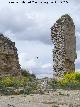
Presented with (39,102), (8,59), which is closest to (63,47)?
(8,59)

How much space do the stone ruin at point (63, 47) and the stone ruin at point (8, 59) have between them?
5.31m

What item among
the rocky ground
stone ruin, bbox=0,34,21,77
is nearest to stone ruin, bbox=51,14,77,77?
stone ruin, bbox=0,34,21,77

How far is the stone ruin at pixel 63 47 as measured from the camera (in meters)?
37.4

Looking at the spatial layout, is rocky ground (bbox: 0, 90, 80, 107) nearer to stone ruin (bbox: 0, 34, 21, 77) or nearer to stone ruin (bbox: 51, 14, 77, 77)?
stone ruin (bbox: 0, 34, 21, 77)

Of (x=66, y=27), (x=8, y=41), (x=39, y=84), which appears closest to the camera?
(x=39, y=84)

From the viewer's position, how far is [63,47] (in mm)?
37531

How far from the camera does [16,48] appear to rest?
105 ft

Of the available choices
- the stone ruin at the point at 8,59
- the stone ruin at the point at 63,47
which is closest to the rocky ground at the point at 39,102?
the stone ruin at the point at 8,59

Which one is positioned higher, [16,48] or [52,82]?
[16,48]

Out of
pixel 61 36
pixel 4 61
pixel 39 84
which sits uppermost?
pixel 61 36

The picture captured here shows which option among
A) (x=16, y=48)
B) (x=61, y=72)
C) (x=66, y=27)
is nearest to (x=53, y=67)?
(x=61, y=72)

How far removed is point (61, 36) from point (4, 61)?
6.94 m

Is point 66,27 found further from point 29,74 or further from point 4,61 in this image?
point 4,61

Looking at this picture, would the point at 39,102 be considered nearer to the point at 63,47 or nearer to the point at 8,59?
the point at 8,59
